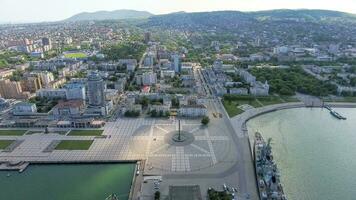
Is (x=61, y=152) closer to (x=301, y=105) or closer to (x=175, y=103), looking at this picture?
(x=175, y=103)

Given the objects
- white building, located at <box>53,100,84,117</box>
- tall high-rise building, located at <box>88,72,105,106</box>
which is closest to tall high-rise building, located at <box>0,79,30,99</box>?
white building, located at <box>53,100,84,117</box>

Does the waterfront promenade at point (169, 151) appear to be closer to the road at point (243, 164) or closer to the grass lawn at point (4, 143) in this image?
the road at point (243, 164)

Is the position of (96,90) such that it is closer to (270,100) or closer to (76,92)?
(76,92)

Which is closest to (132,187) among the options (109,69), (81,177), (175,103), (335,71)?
(81,177)

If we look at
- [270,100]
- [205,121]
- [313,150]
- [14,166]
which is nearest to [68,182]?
[14,166]

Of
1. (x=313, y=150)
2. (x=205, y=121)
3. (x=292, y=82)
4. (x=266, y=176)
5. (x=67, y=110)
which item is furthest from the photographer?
(x=292, y=82)
